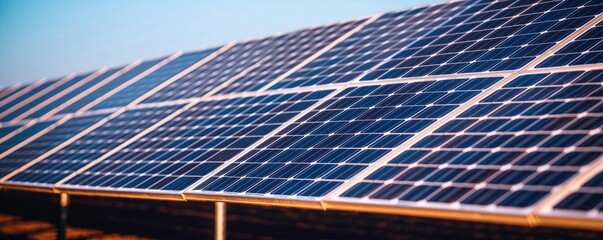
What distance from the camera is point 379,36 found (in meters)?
19.4

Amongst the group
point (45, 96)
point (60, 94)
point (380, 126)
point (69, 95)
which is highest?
point (45, 96)

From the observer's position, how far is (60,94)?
100.0ft

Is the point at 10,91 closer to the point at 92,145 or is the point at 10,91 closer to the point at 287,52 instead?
the point at 92,145

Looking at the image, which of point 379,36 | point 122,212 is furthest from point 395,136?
point 122,212

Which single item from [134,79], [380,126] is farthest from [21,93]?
[380,126]

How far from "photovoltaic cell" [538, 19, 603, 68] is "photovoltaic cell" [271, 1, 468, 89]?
17.3 feet

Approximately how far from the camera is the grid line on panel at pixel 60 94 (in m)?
28.0

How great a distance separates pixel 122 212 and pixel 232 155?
13.0 metres

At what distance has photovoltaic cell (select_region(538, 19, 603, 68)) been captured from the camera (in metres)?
11.8

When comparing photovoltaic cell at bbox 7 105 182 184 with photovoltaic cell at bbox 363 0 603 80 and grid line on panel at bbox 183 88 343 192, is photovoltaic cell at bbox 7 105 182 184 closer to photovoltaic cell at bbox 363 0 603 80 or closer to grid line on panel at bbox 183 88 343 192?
grid line on panel at bbox 183 88 343 192

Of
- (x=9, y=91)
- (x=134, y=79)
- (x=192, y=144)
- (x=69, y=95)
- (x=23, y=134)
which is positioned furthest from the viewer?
(x=9, y=91)

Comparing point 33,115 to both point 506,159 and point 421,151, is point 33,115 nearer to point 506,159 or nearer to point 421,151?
point 421,151

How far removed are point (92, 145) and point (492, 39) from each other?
12414mm

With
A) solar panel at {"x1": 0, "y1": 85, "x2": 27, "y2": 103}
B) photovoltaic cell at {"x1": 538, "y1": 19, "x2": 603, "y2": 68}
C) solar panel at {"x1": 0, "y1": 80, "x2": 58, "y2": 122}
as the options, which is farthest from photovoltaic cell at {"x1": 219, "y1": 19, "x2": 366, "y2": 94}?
solar panel at {"x1": 0, "y1": 85, "x2": 27, "y2": 103}
